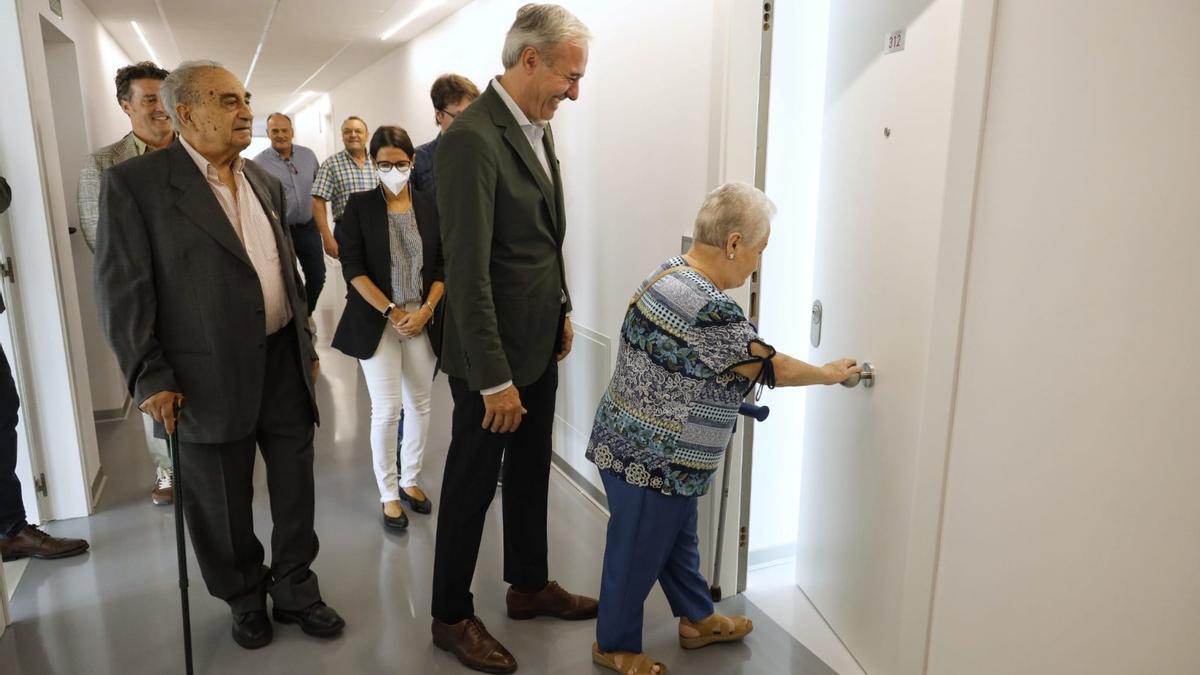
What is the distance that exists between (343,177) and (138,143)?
121 centimetres

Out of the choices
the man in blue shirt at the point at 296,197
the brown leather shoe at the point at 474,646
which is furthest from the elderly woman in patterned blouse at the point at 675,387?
the man in blue shirt at the point at 296,197

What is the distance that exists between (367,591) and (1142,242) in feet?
7.80

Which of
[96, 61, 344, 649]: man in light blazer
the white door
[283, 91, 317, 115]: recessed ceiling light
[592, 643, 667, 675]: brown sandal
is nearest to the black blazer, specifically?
[96, 61, 344, 649]: man in light blazer

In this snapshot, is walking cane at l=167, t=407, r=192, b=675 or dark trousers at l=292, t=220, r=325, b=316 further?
dark trousers at l=292, t=220, r=325, b=316

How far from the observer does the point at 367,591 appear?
258cm

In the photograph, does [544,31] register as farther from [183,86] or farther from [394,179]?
[394,179]

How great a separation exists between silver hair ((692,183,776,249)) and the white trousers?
1.53 metres

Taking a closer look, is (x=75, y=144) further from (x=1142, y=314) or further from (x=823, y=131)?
(x=1142, y=314)

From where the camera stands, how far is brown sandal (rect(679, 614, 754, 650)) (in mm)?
2273

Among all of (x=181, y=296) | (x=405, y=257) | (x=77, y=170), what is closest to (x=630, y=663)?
(x=181, y=296)

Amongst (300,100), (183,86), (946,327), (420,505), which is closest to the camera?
(946,327)

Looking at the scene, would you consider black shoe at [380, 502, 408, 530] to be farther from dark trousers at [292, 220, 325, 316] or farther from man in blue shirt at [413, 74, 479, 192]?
dark trousers at [292, 220, 325, 316]

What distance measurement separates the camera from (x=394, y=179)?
2.85m

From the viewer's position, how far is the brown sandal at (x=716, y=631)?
227cm
